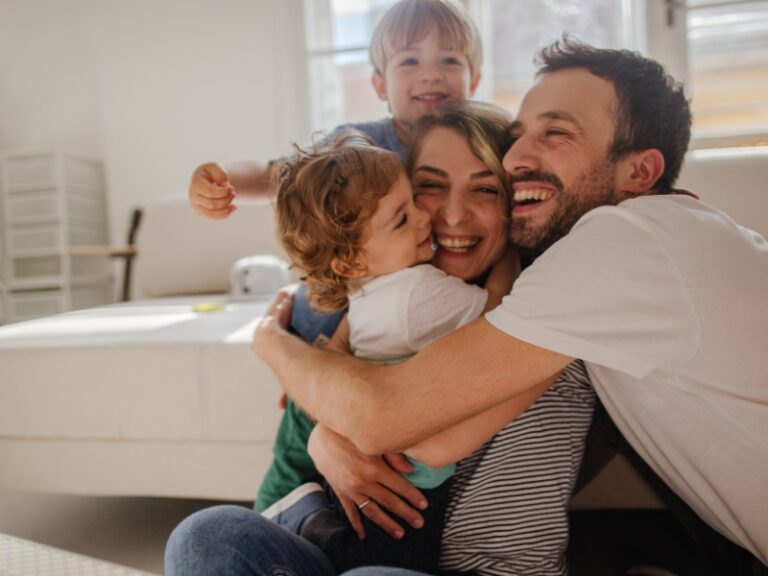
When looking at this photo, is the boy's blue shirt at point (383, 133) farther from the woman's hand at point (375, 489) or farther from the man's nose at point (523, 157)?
the woman's hand at point (375, 489)

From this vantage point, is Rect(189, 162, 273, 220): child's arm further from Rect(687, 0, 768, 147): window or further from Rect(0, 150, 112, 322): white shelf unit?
Rect(0, 150, 112, 322): white shelf unit

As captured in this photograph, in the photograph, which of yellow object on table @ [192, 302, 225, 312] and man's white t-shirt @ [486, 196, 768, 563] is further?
yellow object on table @ [192, 302, 225, 312]

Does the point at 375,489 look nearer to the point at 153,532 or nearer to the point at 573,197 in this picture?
the point at 573,197

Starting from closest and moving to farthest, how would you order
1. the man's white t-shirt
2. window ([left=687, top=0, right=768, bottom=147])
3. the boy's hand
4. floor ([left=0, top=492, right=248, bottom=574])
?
the man's white t-shirt
the boy's hand
floor ([left=0, top=492, right=248, bottom=574])
window ([left=687, top=0, right=768, bottom=147])

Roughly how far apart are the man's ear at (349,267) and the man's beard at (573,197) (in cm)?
28

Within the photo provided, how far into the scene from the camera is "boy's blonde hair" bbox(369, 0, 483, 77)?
150 centimetres

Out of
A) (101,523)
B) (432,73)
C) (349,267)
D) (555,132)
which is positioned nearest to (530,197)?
(555,132)

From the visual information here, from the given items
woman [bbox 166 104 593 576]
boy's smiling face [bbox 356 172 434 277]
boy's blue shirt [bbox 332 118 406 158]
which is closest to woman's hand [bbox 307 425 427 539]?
woman [bbox 166 104 593 576]

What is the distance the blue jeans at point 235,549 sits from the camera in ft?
2.71

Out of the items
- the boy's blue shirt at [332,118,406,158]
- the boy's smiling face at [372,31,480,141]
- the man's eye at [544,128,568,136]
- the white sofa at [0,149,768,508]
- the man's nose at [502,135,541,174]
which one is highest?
the boy's smiling face at [372,31,480,141]

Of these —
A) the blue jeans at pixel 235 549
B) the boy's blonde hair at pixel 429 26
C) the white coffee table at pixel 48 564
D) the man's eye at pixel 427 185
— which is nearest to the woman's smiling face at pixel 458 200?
the man's eye at pixel 427 185

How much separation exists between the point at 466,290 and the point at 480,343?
0.24 metres

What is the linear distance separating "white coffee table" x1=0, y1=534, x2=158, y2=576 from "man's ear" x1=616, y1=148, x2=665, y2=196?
2.79 ft

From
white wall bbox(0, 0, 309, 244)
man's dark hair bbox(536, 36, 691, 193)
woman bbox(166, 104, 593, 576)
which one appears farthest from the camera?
white wall bbox(0, 0, 309, 244)
